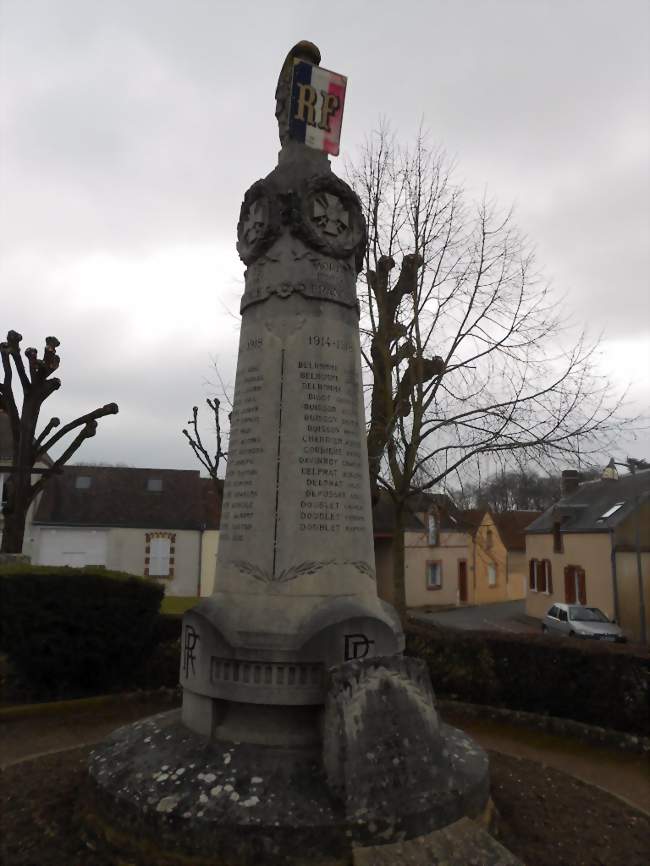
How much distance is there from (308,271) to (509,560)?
40.5 m

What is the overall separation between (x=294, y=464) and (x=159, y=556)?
78.7ft

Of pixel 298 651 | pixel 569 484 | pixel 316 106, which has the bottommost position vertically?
pixel 298 651

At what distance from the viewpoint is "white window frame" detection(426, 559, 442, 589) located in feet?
106

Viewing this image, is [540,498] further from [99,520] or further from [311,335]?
[311,335]

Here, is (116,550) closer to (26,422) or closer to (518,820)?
(26,422)

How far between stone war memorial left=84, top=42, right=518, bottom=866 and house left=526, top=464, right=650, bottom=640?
17.6 meters

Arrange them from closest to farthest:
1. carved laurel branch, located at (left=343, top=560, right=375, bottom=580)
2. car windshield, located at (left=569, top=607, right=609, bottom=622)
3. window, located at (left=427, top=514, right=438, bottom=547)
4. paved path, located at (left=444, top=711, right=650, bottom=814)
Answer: carved laurel branch, located at (left=343, top=560, right=375, bottom=580) → paved path, located at (left=444, top=711, right=650, bottom=814) → car windshield, located at (left=569, top=607, right=609, bottom=622) → window, located at (left=427, top=514, right=438, bottom=547)

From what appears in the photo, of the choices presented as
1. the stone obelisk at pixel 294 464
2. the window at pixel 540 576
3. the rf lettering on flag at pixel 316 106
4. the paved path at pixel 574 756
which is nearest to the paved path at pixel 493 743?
the paved path at pixel 574 756

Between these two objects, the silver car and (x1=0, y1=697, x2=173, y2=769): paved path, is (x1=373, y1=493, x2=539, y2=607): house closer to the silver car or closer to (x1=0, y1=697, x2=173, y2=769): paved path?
the silver car

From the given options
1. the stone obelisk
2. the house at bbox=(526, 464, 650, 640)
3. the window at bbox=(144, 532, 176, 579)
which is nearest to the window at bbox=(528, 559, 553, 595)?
the house at bbox=(526, 464, 650, 640)

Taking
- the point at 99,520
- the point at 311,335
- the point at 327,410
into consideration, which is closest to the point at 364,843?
the point at 327,410

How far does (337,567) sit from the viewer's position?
501 cm

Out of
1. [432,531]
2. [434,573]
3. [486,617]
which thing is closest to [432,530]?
[432,531]

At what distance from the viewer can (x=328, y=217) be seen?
571cm
